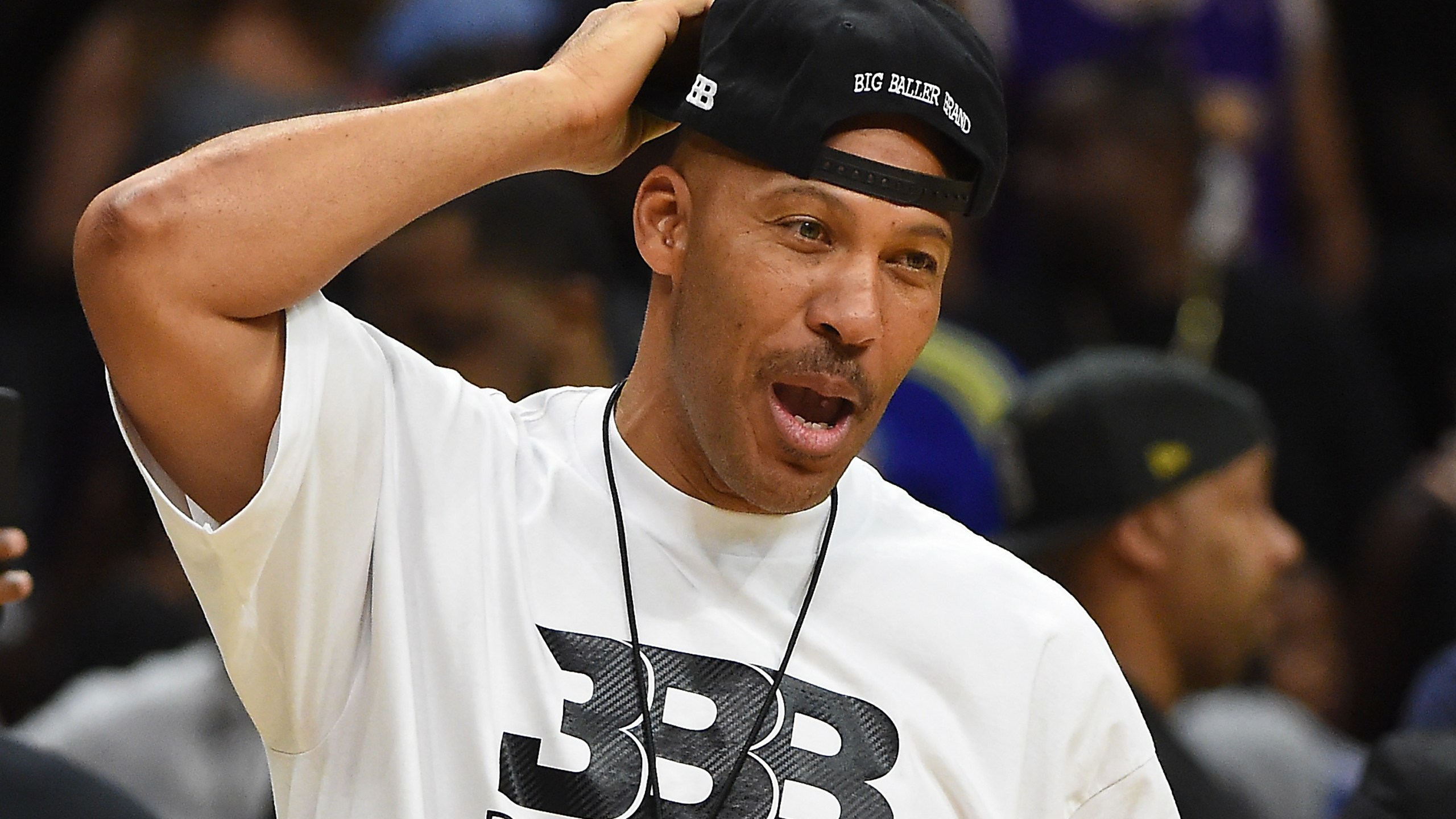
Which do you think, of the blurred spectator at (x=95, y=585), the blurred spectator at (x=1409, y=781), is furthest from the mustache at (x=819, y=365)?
the blurred spectator at (x=95, y=585)

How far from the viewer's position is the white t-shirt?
2.30 meters

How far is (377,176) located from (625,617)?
587mm

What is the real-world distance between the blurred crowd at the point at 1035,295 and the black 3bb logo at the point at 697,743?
55.5 inches

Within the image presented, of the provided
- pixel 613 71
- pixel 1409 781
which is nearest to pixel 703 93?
pixel 613 71

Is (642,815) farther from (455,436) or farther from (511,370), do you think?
(511,370)

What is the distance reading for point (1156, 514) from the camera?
4289 millimetres

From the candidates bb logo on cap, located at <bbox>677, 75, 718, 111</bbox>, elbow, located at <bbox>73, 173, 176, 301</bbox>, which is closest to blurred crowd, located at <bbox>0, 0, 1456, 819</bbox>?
bb logo on cap, located at <bbox>677, 75, 718, 111</bbox>

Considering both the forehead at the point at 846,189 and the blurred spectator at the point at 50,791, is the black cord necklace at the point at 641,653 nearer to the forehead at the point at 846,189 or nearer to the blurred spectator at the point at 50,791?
the forehead at the point at 846,189

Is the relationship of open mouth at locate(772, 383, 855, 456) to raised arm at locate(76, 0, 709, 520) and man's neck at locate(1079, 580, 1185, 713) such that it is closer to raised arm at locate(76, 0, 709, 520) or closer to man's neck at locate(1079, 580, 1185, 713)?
raised arm at locate(76, 0, 709, 520)

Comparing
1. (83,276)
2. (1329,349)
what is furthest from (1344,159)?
(83,276)

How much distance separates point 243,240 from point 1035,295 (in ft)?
12.4

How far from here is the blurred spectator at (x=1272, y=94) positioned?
6.20m

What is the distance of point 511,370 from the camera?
418 centimetres

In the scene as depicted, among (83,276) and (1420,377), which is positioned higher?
(83,276)
